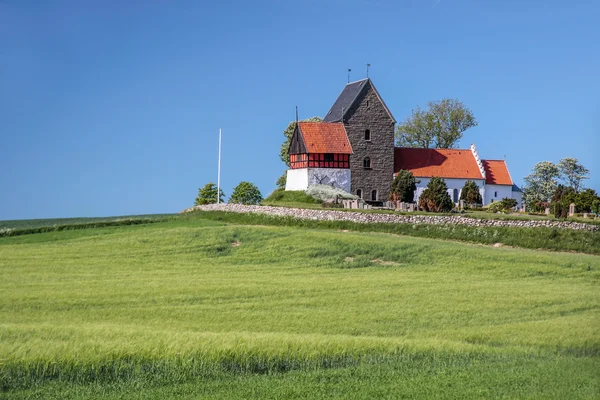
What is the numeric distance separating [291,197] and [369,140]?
10620mm

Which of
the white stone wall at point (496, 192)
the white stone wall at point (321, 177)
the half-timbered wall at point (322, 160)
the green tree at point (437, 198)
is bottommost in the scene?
the green tree at point (437, 198)

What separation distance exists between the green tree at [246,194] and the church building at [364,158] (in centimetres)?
328

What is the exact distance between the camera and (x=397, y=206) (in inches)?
2253

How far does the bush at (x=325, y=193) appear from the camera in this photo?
61.5 m

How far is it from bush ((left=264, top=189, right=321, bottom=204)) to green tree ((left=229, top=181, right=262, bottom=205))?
2409 mm

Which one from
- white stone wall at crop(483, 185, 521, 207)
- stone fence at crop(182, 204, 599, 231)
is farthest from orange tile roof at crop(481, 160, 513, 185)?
stone fence at crop(182, 204, 599, 231)

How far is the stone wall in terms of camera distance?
67.6 meters

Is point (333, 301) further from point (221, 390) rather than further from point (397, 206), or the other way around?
point (397, 206)

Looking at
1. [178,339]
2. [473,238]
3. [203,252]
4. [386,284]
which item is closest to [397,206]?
[473,238]

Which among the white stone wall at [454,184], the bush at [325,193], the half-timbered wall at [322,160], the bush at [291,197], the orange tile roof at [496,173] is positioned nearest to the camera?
the bush at [291,197]

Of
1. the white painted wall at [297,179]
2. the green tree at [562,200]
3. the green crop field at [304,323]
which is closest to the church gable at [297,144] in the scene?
the white painted wall at [297,179]

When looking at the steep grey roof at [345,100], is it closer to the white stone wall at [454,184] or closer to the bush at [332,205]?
the white stone wall at [454,184]

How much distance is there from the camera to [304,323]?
18.0 metres

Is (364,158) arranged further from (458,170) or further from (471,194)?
(471,194)
